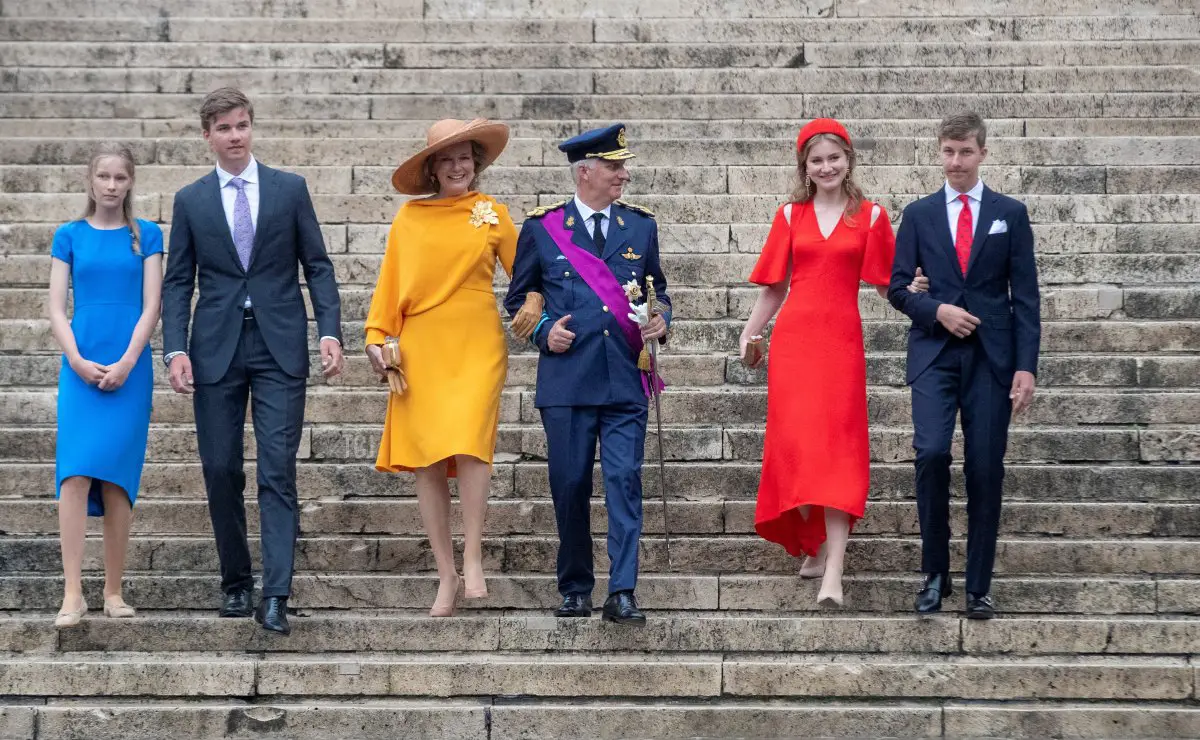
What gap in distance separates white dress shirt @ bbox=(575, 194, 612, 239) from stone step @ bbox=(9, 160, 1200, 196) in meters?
3.19

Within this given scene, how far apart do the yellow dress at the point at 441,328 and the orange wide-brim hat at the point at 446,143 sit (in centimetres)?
12

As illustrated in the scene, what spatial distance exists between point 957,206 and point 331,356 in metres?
2.57

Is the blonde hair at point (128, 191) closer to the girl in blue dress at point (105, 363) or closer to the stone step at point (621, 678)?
the girl in blue dress at point (105, 363)

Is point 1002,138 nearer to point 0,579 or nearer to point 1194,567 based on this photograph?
point 1194,567

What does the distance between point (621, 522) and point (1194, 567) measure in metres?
2.44

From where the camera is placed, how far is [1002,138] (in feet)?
35.5

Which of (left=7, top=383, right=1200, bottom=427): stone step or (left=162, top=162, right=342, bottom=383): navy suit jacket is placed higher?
(left=162, top=162, right=342, bottom=383): navy suit jacket

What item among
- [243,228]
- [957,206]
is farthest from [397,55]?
[957,206]

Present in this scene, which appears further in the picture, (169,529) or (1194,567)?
(169,529)

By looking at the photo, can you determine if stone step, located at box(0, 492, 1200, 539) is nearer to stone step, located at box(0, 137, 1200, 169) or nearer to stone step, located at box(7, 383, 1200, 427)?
stone step, located at box(7, 383, 1200, 427)

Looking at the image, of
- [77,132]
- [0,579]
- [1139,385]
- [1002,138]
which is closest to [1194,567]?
[1139,385]

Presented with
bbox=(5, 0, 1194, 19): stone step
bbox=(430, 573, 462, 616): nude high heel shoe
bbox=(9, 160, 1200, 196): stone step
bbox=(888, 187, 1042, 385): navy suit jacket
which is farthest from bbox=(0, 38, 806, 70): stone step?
bbox=(430, 573, 462, 616): nude high heel shoe

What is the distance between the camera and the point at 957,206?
284 inches

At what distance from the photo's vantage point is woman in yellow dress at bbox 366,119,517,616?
23.4 ft
